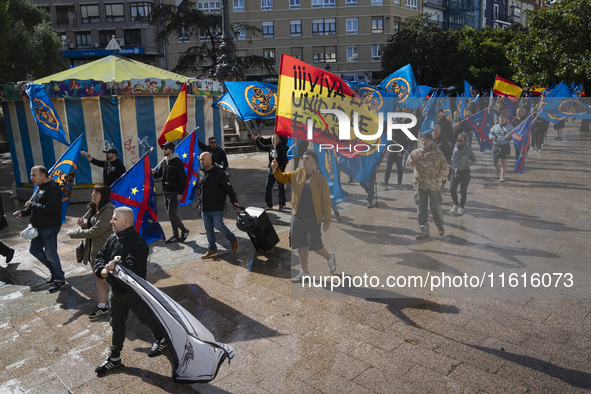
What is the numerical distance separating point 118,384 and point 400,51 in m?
41.0

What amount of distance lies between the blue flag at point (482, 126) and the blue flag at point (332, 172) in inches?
71.3

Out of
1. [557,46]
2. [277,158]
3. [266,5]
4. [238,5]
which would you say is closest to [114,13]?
[238,5]

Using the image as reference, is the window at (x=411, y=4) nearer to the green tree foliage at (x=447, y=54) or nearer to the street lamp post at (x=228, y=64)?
the green tree foliage at (x=447, y=54)

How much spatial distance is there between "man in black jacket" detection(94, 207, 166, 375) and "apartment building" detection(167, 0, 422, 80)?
44.3m

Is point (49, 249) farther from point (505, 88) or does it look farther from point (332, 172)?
point (505, 88)

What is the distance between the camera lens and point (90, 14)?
50.0m

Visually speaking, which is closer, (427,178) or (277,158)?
(427,178)

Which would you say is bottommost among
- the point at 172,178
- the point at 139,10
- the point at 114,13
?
the point at 172,178

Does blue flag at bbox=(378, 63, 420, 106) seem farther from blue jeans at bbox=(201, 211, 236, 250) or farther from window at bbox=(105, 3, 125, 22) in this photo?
window at bbox=(105, 3, 125, 22)

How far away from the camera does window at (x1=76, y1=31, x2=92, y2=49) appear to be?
166 ft

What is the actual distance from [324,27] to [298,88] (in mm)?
44864

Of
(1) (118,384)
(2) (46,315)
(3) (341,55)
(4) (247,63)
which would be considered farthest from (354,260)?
(3) (341,55)

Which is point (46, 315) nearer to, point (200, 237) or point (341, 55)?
point (200, 237)

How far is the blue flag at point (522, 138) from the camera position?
6.01 meters
